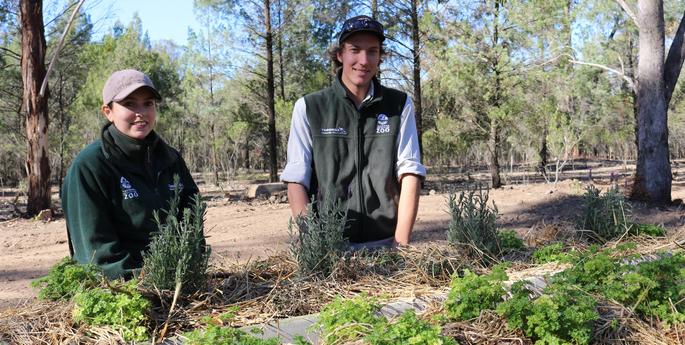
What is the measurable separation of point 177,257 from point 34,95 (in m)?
10.5

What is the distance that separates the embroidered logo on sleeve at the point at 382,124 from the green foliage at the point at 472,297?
32.4 inches

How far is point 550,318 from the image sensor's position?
1798 millimetres

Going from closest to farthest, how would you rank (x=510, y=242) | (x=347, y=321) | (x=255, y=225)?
1. (x=347, y=321)
2. (x=510, y=242)
3. (x=255, y=225)

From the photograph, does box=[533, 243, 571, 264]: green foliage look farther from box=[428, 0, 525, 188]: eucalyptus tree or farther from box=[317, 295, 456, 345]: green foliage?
box=[428, 0, 525, 188]: eucalyptus tree

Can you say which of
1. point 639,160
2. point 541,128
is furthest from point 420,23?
point 639,160

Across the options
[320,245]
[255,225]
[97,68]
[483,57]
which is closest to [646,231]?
[320,245]

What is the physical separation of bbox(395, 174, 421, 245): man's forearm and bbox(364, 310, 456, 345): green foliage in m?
0.82

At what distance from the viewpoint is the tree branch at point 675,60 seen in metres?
7.50

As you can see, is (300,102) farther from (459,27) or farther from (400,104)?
(459,27)

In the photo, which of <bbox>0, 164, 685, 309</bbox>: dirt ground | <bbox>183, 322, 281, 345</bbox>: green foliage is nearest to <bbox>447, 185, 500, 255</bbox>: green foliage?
<bbox>183, 322, 281, 345</bbox>: green foliage

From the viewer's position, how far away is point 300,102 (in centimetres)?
255

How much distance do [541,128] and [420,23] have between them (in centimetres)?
526

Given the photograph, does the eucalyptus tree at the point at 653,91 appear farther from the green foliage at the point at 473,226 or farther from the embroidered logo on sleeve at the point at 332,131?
the embroidered logo on sleeve at the point at 332,131

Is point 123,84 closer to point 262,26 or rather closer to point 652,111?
point 652,111
